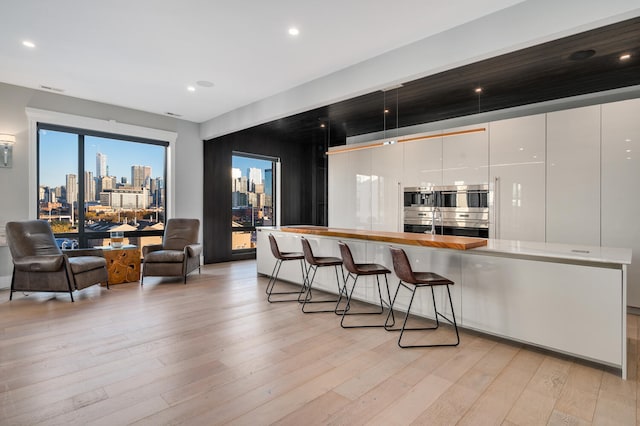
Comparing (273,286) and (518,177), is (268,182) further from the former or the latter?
(518,177)

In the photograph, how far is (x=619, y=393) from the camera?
83.2 inches

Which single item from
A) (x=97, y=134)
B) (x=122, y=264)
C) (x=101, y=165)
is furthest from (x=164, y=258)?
(x=97, y=134)

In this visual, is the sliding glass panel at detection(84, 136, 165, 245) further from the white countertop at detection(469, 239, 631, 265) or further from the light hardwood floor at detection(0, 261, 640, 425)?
the white countertop at detection(469, 239, 631, 265)

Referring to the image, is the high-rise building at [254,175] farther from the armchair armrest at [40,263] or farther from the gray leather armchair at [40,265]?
the armchair armrest at [40,263]

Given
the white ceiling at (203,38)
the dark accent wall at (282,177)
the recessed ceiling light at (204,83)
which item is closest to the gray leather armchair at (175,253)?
the dark accent wall at (282,177)

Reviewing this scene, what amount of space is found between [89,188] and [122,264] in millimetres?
1557

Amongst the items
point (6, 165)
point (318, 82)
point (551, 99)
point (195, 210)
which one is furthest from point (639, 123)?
point (6, 165)

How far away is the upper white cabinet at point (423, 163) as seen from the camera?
204 inches

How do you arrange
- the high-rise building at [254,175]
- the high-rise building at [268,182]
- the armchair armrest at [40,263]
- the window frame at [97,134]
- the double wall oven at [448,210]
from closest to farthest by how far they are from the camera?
the armchair armrest at [40,263] < the double wall oven at [448,210] < the window frame at [97,134] < the high-rise building at [254,175] < the high-rise building at [268,182]

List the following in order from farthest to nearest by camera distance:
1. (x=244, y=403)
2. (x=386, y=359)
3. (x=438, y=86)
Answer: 1. (x=438, y=86)
2. (x=386, y=359)
3. (x=244, y=403)

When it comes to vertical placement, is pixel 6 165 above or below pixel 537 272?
above

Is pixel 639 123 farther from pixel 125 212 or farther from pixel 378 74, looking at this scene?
pixel 125 212

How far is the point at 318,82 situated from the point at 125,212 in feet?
14.1

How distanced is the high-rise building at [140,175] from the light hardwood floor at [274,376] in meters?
3.07
